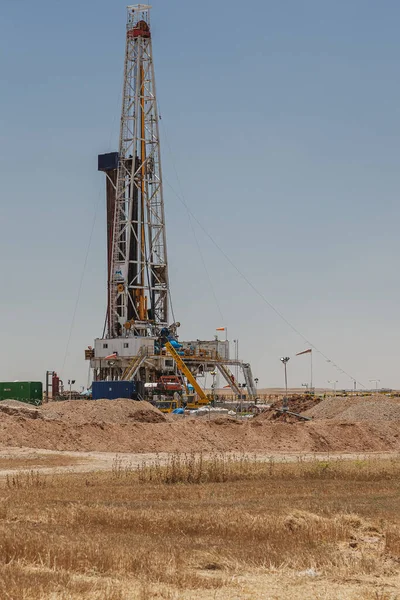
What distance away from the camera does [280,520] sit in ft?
61.0

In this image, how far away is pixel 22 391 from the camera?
81.4 metres

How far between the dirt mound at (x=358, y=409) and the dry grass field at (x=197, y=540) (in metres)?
29.9

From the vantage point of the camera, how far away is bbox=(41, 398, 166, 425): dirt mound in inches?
2234

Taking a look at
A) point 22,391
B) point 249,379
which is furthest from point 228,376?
point 22,391

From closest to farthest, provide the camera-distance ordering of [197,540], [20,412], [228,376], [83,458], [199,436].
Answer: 1. [197,540]
2. [83,458]
3. [199,436]
4. [20,412]
5. [228,376]

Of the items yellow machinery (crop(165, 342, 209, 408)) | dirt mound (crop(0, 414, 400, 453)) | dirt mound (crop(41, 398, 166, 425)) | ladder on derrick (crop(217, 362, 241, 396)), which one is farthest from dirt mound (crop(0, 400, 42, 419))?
ladder on derrick (crop(217, 362, 241, 396))

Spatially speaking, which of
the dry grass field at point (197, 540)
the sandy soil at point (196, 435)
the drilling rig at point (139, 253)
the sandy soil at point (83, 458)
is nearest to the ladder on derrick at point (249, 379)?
the drilling rig at point (139, 253)

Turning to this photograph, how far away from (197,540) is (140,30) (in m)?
80.9

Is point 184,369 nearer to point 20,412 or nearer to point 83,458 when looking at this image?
point 20,412

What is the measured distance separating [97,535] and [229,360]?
244 ft

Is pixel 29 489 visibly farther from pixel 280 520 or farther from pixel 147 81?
pixel 147 81

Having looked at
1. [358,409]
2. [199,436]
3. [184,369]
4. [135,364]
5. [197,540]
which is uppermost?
[135,364]

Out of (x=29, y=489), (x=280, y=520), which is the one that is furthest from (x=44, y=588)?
(x=29, y=489)

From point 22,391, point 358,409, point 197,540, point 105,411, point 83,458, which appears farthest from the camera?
point 22,391
